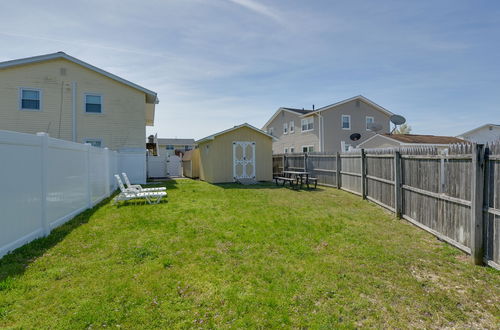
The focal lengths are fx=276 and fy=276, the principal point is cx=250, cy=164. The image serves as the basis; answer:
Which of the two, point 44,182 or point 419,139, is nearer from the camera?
point 44,182

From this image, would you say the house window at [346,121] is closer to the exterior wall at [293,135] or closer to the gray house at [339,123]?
the gray house at [339,123]

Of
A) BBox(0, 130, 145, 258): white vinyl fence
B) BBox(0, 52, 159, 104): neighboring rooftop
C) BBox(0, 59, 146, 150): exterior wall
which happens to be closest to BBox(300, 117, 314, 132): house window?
BBox(0, 52, 159, 104): neighboring rooftop

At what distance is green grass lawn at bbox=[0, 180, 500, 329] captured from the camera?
112 inches

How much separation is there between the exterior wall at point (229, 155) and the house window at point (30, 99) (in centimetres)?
961

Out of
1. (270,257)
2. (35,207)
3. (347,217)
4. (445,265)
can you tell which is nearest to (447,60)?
(347,217)

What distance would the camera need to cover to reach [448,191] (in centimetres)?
518

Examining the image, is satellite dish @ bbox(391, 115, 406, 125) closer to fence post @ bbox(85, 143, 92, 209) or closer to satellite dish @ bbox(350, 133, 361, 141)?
satellite dish @ bbox(350, 133, 361, 141)

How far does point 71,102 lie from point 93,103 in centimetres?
110

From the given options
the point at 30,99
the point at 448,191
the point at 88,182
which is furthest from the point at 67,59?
the point at 448,191

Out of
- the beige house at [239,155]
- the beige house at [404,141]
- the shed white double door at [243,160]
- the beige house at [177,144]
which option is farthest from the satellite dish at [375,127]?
the beige house at [177,144]

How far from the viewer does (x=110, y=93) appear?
54.7ft

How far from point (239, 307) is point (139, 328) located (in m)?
1.02

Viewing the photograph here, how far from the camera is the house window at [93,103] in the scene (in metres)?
16.2

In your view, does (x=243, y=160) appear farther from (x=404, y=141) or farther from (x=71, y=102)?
(x=404, y=141)
